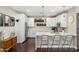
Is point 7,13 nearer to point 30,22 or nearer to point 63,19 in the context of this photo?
point 30,22

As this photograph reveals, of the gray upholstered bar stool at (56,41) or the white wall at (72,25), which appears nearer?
the white wall at (72,25)

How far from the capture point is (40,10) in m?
4.46

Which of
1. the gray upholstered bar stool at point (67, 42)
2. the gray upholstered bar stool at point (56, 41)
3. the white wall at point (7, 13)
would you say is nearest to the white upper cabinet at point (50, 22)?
the gray upholstered bar stool at point (56, 41)

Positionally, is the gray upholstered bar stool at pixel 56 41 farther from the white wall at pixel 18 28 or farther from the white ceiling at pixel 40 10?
the white wall at pixel 18 28

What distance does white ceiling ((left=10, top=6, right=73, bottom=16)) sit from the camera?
429cm

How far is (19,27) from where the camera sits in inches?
184

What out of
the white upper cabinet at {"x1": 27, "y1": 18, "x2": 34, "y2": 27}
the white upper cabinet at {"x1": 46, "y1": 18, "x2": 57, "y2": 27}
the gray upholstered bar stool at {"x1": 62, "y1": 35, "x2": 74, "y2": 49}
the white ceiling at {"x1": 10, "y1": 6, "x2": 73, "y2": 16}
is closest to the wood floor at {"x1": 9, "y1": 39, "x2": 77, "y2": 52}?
the gray upholstered bar stool at {"x1": 62, "y1": 35, "x2": 74, "y2": 49}

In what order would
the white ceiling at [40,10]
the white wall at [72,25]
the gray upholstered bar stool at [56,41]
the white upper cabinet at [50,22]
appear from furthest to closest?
1. the gray upholstered bar stool at [56,41]
2. the white upper cabinet at [50,22]
3. the white wall at [72,25]
4. the white ceiling at [40,10]

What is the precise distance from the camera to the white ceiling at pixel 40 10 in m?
4.29

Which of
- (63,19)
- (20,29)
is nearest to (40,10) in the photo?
(63,19)

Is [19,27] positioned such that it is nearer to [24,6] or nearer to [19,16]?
[19,16]

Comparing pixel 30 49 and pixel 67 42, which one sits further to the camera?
pixel 67 42

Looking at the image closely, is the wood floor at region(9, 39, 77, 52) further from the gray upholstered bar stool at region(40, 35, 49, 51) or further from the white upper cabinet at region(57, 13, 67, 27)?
the white upper cabinet at region(57, 13, 67, 27)

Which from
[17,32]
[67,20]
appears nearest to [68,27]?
[67,20]
